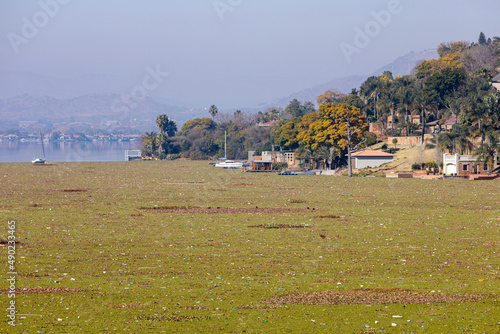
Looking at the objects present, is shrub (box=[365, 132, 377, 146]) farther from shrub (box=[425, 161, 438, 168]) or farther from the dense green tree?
the dense green tree

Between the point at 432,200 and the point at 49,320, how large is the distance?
35452mm

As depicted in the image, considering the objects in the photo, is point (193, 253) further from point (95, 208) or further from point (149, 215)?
point (95, 208)

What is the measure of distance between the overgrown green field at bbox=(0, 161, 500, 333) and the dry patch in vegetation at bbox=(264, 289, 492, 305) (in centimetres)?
10

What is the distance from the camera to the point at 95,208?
36.5m

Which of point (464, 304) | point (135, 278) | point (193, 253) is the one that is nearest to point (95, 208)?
point (193, 253)

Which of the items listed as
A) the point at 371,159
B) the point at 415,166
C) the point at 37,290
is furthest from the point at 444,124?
the point at 37,290

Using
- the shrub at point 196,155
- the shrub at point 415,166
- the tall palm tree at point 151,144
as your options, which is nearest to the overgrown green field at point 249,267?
the shrub at point 415,166

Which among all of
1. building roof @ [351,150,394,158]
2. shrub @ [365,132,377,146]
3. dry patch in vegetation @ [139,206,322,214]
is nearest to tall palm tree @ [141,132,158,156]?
shrub @ [365,132,377,146]

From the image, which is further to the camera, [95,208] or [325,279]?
[95,208]

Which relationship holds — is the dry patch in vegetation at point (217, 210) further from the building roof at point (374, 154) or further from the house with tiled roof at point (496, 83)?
the house with tiled roof at point (496, 83)

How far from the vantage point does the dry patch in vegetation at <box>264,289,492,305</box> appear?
13.9 meters

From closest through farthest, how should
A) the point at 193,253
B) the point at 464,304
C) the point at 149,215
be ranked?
the point at 464,304 → the point at 193,253 → the point at 149,215

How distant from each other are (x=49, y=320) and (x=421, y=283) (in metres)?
9.94

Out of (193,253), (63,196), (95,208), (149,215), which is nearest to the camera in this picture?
(193,253)
